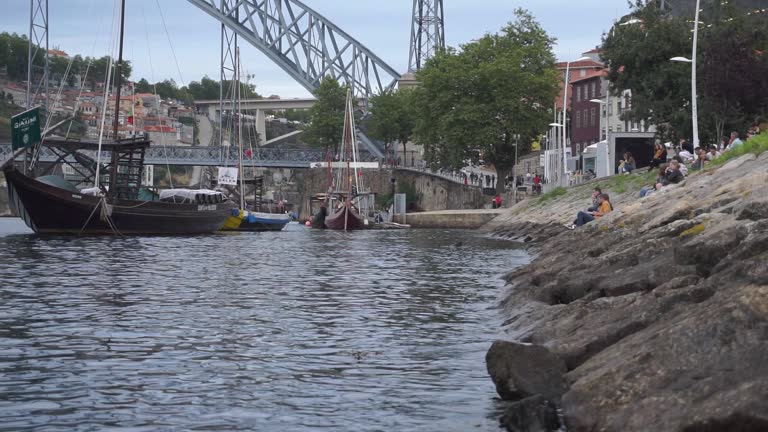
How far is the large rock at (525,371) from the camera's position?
11.2 m

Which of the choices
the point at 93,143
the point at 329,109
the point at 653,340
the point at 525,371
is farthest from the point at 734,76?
the point at 329,109

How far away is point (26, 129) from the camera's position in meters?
55.3

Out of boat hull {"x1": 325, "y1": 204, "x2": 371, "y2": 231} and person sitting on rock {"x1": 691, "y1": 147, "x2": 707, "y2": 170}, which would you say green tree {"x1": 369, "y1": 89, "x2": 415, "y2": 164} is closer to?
boat hull {"x1": 325, "y1": 204, "x2": 371, "y2": 231}

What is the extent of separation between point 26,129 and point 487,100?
131 feet

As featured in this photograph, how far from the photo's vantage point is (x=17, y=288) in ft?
80.5

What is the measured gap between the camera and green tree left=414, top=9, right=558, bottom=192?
86750mm

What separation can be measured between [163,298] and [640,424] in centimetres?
1495

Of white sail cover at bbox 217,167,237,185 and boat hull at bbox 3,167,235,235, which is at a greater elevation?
white sail cover at bbox 217,167,237,185

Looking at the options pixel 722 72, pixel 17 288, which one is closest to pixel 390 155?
pixel 722 72

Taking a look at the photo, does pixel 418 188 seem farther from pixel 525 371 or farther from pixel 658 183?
pixel 525 371

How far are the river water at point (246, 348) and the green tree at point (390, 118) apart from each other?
83278mm

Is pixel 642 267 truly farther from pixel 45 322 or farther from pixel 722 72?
pixel 722 72

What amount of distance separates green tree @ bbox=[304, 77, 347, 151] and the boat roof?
61.9 metres

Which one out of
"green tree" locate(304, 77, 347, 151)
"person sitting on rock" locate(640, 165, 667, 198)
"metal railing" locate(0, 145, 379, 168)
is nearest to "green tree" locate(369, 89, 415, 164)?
"metal railing" locate(0, 145, 379, 168)
